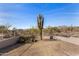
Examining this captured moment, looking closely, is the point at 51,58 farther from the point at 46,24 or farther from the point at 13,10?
the point at 13,10

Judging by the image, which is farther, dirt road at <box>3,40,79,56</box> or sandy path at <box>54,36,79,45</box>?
sandy path at <box>54,36,79,45</box>

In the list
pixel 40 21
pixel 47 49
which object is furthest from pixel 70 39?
pixel 40 21

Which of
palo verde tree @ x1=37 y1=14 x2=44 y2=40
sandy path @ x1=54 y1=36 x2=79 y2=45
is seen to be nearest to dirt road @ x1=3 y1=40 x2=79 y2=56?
sandy path @ x1=54 y1=36 x2=79 y2=45

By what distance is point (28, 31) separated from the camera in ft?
25.2

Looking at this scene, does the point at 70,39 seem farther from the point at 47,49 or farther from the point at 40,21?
the point at 40,21

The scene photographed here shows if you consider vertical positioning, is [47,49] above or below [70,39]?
below

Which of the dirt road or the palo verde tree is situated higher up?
the palo verde tree

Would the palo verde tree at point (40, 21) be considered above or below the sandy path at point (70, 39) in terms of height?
above

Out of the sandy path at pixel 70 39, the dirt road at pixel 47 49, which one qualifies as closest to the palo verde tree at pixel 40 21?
the dirt road at pixel 47 49

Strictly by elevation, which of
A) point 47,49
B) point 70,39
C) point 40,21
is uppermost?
point 40,21

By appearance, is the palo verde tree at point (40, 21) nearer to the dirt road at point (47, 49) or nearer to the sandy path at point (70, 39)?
the dirt road at point (47, 49)

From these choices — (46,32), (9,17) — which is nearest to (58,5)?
(46,32)

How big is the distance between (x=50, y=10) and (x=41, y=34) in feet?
2.07

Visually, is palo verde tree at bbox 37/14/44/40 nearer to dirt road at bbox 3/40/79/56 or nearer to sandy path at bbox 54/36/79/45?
dirt road at bbox 3/40/79/56
